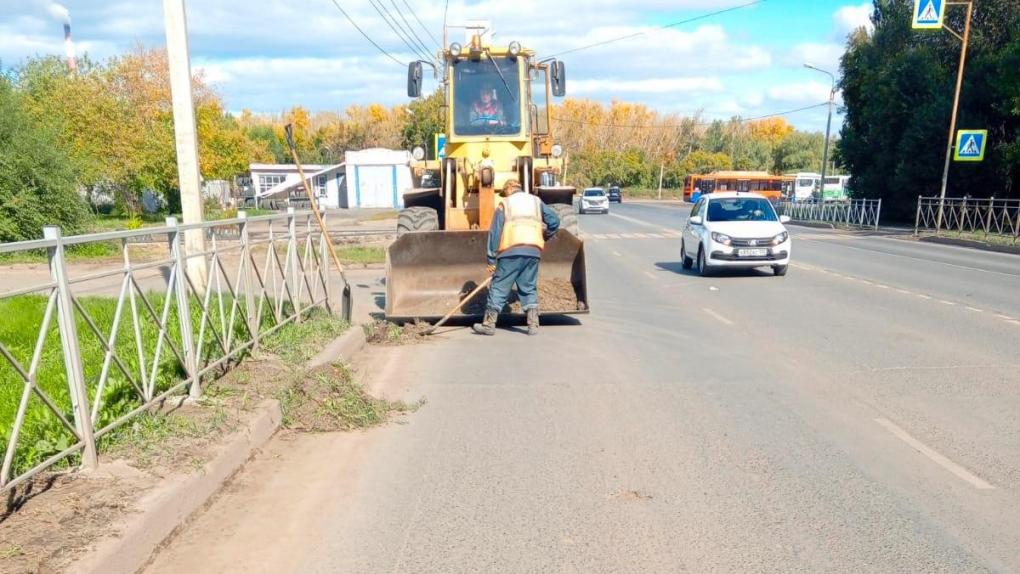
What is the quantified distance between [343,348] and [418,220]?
426 centimetres

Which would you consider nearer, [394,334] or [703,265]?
[394,334]

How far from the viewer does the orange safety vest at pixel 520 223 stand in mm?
9086

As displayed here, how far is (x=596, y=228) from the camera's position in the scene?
109ft

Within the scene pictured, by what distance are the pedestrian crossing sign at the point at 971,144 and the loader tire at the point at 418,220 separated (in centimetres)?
2166

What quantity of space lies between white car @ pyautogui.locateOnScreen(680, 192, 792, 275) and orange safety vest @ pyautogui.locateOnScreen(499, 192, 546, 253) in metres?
6.63

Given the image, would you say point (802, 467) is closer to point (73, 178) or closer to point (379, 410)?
point (379, 410)

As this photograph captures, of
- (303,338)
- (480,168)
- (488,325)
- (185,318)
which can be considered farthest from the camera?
(480,168)

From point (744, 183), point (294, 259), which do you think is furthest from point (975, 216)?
point (744, 183)

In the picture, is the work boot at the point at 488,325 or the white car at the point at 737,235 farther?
the white car at the point at 737,235

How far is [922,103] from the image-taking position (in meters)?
34.2

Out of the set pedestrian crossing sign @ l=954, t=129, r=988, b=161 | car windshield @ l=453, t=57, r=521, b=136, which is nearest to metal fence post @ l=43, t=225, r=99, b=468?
car windshield @ l=453, t=57, r=521, b=136

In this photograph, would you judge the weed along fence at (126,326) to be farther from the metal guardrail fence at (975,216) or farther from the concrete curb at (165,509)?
the metal guardrail fence at (975,216)

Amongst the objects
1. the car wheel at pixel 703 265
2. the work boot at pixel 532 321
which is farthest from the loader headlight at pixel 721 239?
the work boot at pixel 532 321

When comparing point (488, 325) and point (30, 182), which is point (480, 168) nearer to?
point (488, 325)
